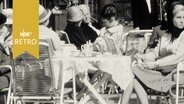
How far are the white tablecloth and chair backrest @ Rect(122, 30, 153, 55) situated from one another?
5.06 feet

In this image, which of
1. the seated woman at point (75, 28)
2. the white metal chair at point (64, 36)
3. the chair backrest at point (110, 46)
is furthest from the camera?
the seated woman at point (75, 28)

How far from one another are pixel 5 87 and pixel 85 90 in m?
0.79

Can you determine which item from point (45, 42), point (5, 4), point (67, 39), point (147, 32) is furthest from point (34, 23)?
point (5, 4)

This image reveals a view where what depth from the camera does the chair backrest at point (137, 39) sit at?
7078 millimetres

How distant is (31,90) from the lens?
538 centimetres

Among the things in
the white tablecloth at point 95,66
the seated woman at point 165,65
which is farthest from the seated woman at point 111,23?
the white tablecloth at point 95,66

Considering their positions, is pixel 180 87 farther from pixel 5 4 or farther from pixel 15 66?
pixel 5 4

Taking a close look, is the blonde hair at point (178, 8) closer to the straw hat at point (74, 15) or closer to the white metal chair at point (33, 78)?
the white metal chair at point (33, 78)

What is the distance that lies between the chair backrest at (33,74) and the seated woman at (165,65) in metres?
0.77

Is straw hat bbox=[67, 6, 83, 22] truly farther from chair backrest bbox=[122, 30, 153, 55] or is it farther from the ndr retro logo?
the ndr retro logo

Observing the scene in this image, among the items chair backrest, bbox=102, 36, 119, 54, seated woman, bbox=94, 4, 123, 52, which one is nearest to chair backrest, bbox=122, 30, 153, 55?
seated woman, bbox=94, 4, 123, 52

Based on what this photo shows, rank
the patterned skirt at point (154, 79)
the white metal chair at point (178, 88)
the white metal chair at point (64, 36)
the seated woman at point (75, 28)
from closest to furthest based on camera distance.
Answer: the white metal chair at point (178, 88)
the patterned skirt at point (154, 79)
the white metal chair at point (64, 36)
the seated woman at point (75, 28)

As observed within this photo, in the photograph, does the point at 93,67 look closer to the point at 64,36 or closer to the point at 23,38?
the point at 23,38

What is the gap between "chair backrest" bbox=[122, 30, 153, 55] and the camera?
7.08 meters
